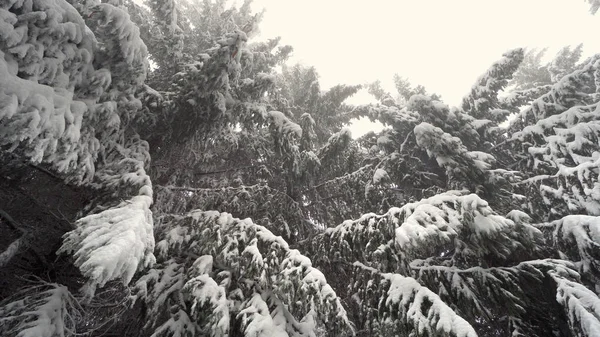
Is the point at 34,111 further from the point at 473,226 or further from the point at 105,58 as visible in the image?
the point at 473,226

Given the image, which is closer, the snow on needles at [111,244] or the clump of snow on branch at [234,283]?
the snow on needles at [111,244]

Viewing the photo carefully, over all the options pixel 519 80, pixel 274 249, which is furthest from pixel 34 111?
pixel 519 80

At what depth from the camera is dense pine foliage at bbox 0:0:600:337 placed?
7.66ft

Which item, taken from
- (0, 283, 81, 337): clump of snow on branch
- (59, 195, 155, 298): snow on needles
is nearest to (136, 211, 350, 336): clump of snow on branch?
(0, 283, 81, 337): clump of snow on branch

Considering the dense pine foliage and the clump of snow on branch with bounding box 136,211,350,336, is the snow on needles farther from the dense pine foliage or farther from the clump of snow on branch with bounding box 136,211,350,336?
the clump of snow on branch with bounding box 136,211,350,336

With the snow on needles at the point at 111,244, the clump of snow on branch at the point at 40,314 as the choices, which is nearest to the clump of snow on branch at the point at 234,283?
the clump of snow on branch at the point at 40,314

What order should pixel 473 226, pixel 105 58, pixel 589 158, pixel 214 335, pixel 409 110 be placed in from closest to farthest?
pixel 473 226 < pixel 214 335 < pixel 105 58 < pixel 589 158 < pixel 409 110

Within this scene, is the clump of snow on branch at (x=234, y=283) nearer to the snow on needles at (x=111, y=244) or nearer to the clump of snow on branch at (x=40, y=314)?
the clump of snow on branch at (x=40, y=314)

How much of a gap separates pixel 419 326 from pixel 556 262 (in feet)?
6.22

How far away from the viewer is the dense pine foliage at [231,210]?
2.33 metres

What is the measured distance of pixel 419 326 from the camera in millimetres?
2504

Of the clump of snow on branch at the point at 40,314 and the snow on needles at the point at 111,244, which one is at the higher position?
the snow on needles at the point at 111,244

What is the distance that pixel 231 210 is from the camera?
5.42m

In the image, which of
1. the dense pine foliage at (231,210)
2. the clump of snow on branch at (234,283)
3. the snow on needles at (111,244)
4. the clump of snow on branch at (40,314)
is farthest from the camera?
the clump of snow on branch at (234,283)
